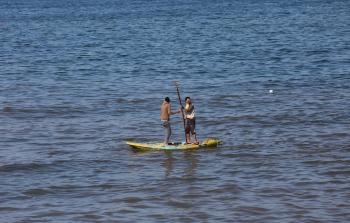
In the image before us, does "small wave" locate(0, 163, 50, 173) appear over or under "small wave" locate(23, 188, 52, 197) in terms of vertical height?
over

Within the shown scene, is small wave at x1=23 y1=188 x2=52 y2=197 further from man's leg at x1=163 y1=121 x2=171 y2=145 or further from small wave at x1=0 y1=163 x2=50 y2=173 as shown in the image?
man's leg at x1=163 y1=121 x2=171 y2=145

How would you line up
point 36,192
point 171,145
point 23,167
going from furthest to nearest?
point 171,145
point 23,167
point 36,192

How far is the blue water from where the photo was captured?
23641 mm

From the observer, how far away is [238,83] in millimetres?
47281

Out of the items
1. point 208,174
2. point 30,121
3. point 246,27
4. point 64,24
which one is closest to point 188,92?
point 30,121

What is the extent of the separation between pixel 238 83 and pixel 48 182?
22687 mm

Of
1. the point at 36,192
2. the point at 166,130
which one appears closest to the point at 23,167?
the point at 36,192

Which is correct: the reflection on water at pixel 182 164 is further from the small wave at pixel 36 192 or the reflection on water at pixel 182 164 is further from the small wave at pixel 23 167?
the small wave at pixel 23 167

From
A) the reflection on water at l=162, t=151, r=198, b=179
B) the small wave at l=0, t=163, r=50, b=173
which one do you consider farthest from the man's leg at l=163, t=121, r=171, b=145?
the small wave at l=0, t=163, r=50, b=173

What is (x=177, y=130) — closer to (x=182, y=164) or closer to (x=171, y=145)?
(x=171, y=145)

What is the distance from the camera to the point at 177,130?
1367 inches

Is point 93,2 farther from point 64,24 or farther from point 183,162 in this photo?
point 183,162

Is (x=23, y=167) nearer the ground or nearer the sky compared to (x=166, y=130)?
nearer the ground

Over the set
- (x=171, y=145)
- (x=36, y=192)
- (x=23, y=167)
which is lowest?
(x=36, y=192)
